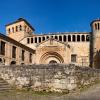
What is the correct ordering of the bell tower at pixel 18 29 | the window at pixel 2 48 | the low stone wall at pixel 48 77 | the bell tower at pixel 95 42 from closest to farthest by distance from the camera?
the low stone wall at pixel 48 77
the window at pixel 2 48
the bell tower at pixel 95 42
the bell tower at pixel 18 29

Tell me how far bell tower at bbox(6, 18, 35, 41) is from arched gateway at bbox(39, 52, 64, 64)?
8794 millimetres

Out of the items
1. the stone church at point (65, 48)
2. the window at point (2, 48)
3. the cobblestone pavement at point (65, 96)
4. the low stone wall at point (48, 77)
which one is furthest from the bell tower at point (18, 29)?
the cobblestone pavement at point (65, 96)

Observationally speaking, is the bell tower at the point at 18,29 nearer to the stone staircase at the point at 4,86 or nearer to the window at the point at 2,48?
the window at the point at 2,48

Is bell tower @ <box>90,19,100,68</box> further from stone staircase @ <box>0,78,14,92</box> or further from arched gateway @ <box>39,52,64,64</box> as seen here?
stone staircase @ <box>0,78,14,92</box>

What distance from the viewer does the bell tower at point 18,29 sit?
55.6 metres

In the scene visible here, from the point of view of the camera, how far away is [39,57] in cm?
4862

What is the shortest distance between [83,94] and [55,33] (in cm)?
3629

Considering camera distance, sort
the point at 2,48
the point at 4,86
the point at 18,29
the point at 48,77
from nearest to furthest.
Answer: the point at 48,77 → the point at 4,86 → the point at 2,48 → the point at 18,29

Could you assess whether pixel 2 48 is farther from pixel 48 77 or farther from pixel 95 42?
pixel 95 42

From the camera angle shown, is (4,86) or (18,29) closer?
(4,86)

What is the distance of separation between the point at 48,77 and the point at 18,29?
3798cm

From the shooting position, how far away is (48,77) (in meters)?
19.5

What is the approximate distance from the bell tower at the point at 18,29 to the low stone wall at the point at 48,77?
34727mm

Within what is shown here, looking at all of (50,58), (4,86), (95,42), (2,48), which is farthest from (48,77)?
(95,42)
